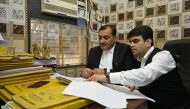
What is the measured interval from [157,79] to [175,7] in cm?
98

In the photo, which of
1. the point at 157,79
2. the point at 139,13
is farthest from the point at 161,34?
the point at 157,79

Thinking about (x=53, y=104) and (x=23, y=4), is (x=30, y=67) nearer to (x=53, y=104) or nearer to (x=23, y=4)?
(x=53, y=104)

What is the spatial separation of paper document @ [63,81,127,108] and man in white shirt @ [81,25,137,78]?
89 centimetres

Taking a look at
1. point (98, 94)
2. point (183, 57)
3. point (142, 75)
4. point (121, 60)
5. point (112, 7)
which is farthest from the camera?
point (112, 7)

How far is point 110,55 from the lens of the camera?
1.80 m

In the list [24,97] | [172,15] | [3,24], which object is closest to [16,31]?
[3,24]

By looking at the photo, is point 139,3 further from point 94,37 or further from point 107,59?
point 107,59

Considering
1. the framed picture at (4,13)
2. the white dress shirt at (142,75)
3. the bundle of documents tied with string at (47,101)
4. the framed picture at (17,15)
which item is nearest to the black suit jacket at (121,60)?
the white dress shirt at (142,75)

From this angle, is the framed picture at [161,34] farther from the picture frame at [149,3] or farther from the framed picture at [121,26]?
the framed picture at [121,26]

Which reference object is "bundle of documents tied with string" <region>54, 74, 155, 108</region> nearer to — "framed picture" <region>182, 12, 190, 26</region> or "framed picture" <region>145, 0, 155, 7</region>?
"framed picture" <region>182, 12, 190, 26</region>

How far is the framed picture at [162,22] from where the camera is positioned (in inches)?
73.2

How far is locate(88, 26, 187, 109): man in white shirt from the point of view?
0.99m

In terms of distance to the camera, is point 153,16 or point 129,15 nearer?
point 153,16

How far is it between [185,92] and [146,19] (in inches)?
40.0
